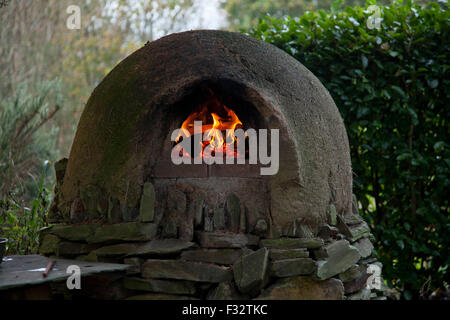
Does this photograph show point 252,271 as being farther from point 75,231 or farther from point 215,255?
point 75,231

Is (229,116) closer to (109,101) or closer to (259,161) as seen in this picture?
(259,161)

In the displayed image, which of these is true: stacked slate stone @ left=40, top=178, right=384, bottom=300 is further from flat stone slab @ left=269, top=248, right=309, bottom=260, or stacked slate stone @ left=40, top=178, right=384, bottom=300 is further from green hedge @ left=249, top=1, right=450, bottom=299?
green hedge @ left=249, top=1, right=450, bottom=299

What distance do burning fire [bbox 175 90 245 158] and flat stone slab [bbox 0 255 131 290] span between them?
91 cm

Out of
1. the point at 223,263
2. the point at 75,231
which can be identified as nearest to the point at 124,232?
the point at 75,231

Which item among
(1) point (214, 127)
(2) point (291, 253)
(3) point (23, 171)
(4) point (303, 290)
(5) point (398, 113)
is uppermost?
(5) point (398, 113)

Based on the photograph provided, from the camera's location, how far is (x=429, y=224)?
4020mm

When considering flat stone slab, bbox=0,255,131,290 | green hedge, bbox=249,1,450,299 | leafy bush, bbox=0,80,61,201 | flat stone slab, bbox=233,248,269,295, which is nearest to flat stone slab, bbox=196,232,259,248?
flat stone slab, bbox=233,248,269,295

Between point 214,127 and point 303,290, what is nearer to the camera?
point 303,290

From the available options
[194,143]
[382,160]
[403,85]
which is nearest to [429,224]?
[382,160]

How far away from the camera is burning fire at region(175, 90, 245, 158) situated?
2.93 meters

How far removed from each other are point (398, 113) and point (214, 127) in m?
1.99

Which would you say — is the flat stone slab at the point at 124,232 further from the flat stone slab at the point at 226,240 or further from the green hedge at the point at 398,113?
the green hedge at the point at 398,113

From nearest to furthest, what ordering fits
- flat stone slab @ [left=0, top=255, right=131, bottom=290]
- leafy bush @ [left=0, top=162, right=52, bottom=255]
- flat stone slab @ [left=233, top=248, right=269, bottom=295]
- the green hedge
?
1. flat stone slab @ [left=0, top=255, right=131, bottom=290]
2. flat stone slab @ [left=233, top=248, right=269, bottom=295]
3. leafy bush @ [left=0, top=162, right=52, bottom=255]
4. the green hedge

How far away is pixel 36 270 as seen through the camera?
2484 mm
